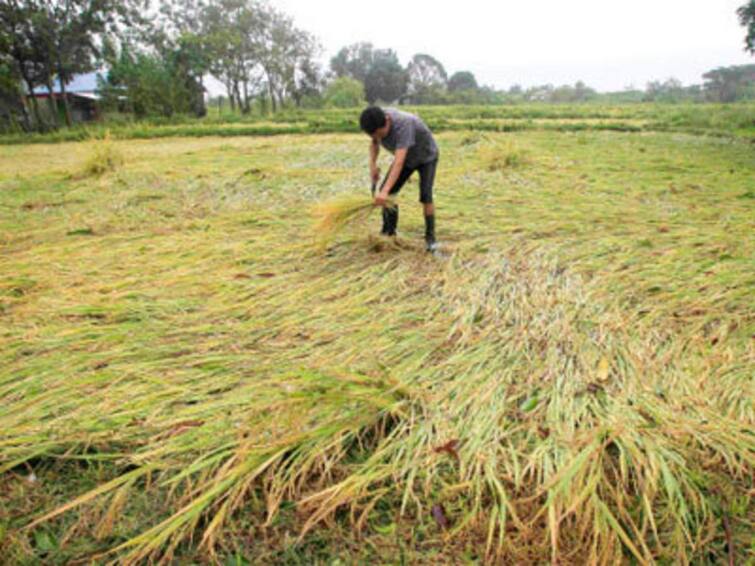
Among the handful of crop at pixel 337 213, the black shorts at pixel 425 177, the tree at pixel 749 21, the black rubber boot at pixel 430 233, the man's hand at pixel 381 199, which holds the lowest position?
the black rubber boot at pixel 430 233

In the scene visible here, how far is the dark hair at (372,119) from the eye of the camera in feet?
9.39

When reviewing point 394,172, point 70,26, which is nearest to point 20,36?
point 70,26

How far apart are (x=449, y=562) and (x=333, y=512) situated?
35cm

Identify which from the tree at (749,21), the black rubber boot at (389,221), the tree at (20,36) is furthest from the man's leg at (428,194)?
the tree at (20,36)

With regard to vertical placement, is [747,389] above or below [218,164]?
Answer: below

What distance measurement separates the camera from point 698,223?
3734 millimetres

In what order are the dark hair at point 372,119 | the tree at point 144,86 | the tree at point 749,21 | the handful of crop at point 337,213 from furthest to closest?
the tree at point 144,86 < the tree at point 749,21 < the handful of crop at point 337,213 < the dark hair at point 372,119

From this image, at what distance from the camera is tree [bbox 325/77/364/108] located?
35188 millimetres

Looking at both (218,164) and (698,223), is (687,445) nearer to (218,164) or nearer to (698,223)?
(698,223)

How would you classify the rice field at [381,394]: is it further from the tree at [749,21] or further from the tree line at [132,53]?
the tree line at [132,53]

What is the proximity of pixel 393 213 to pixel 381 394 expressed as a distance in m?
2.04

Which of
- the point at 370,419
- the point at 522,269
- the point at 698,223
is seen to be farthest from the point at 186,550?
the point at 698,223

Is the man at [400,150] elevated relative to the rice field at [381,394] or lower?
elevated

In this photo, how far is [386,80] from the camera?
4497 centimetres
